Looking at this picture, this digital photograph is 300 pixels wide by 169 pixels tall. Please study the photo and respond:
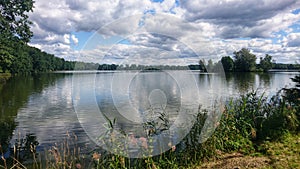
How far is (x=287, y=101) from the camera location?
6.70 meters

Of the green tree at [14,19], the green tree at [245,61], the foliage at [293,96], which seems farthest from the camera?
the green tree at [245,61]

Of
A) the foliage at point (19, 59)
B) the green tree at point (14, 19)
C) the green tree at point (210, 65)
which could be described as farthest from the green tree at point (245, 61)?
the green tree at point (210, 65)

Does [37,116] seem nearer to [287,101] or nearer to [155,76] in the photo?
[155,76]

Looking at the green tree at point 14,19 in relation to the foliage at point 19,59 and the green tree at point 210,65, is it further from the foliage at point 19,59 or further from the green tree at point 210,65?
the green tree at point 210,65

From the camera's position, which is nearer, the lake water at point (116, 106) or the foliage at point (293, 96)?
the lake water at point (116, 106)

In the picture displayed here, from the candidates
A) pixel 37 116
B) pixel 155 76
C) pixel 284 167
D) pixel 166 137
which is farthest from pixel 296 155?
pixel 37 116

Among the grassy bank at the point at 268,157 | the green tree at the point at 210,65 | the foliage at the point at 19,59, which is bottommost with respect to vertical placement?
the grassy bank at the point at 268,157

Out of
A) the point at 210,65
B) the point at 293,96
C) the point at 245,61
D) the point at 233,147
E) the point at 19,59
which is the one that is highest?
the point at 245,61

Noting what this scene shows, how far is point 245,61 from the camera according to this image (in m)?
76.3

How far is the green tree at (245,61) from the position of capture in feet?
249

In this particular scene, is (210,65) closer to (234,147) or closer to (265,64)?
(234,147)

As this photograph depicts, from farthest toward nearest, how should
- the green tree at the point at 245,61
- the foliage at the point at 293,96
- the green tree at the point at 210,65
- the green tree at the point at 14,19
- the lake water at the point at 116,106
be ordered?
the green tree at the point at 245,61 < the green tree at the point at 14,19 < the foliage at the point at 293,96 < the green tree at the point at 210,65 < the lake water at the point at 116,106

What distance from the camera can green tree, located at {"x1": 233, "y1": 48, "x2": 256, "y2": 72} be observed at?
7575 centimetres

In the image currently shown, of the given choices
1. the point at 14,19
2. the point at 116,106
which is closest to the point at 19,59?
the point at 14,19
